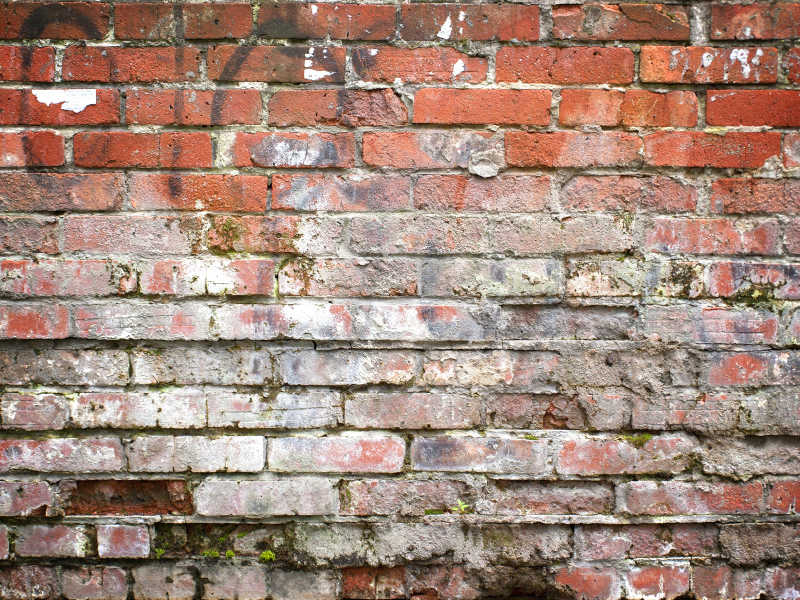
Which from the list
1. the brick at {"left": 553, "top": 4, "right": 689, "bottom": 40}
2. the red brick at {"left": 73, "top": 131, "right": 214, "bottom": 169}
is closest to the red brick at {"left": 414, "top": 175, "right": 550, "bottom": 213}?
the brick at {"left": 553, "top": 4, "right": 689, "bottom": 40}

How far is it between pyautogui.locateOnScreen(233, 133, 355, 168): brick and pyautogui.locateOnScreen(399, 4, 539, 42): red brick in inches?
11.6

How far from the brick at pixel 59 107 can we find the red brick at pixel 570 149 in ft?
3.10

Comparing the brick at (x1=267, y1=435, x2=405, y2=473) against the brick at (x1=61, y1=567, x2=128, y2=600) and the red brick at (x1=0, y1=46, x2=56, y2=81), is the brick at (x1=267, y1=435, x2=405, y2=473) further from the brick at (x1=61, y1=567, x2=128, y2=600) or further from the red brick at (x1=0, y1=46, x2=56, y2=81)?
the red brick at (x1=0, y1=46, x2=56, y2=81)

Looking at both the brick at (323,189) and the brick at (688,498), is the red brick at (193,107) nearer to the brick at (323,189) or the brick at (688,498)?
the brick at (323,189)

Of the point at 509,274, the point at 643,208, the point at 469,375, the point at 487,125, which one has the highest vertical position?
the point at 487,125

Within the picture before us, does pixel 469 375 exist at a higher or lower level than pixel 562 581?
higher

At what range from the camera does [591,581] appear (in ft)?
4.48

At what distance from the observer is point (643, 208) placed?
1312mm

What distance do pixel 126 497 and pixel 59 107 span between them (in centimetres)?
95

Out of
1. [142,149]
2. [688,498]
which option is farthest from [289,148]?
[688,498]

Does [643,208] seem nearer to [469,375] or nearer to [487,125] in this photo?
[487,125]

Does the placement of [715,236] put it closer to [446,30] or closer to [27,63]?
[446,30]

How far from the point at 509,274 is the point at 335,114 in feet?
1.84

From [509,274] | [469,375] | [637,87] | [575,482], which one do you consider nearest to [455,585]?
[575,482]
